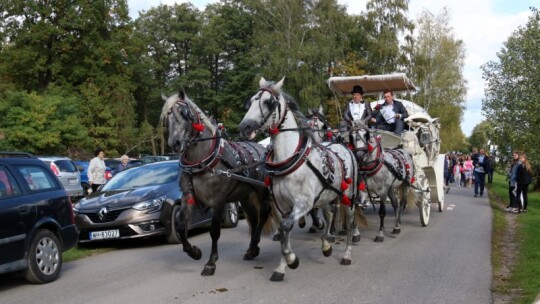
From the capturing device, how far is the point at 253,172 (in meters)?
8.31

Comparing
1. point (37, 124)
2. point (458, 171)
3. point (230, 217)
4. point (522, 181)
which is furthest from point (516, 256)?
point (37, 124)

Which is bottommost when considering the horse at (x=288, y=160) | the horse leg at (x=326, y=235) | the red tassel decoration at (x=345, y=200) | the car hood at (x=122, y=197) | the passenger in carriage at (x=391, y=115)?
the horse leg at (x=326, y=235)

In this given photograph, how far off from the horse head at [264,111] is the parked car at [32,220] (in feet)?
9.90

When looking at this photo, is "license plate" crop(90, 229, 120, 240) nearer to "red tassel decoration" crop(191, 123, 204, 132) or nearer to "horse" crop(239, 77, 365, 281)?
"red tassel decoration" crop(191, 123, 204, 132)

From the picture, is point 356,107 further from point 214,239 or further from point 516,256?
point 214,239

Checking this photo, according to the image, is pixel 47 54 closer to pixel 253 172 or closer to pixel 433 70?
pixel 433 70

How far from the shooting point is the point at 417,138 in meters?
13.1

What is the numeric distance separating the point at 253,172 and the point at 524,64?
10743 millimetres

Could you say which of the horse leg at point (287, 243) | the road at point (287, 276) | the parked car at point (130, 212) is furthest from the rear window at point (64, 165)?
the horse leg at point (287, 243)

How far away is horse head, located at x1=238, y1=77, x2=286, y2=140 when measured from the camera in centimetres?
667

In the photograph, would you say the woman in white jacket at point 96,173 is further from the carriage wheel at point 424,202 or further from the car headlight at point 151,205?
the carriage wheel at point 424,202

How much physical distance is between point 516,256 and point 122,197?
6.86m

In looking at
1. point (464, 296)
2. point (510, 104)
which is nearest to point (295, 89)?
point (510, 104)

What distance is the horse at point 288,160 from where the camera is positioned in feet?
22.4
